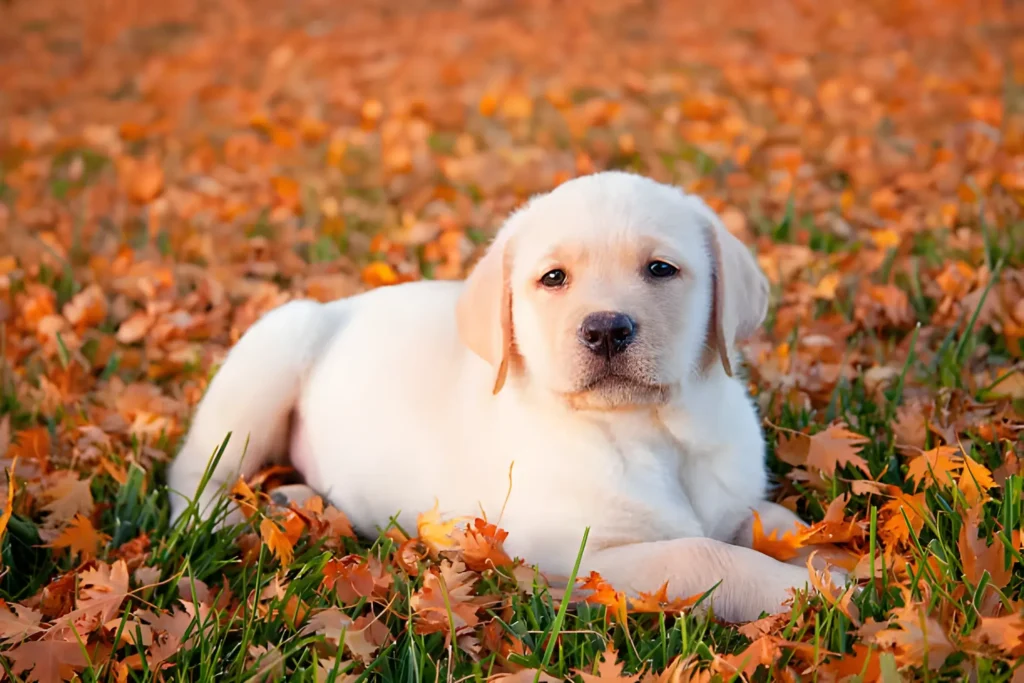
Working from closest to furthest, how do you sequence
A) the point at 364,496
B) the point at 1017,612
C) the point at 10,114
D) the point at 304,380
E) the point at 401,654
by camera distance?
the point at 1017,612 < the point at 401,654 < the point at 364,496 < the point at 304,380 < the point at 10,114

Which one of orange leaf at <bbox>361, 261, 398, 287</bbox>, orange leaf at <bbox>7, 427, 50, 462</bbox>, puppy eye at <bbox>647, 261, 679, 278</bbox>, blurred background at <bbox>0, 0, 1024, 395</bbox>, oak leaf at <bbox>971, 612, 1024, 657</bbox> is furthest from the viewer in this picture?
blurred background at <bbox>0, 0, 1024, 395</bbox>

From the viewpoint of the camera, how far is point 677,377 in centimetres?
276

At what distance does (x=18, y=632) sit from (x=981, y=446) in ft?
8.55

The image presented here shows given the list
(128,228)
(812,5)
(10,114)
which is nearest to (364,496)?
(128,228)

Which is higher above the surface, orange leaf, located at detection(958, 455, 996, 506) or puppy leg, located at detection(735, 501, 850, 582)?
orange leaf, located at detection(958, 455, 996, 506)

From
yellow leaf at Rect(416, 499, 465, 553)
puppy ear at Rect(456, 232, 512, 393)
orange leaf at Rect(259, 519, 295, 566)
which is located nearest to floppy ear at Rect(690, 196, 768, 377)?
puppy ear at Rect(456, 232, 512, 393)

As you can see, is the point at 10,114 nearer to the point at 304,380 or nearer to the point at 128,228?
the point at 128,228

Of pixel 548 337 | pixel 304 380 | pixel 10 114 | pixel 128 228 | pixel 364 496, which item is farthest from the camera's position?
pixel 10 114

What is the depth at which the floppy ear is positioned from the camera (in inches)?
112

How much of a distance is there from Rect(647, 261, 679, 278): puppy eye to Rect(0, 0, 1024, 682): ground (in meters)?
0.77

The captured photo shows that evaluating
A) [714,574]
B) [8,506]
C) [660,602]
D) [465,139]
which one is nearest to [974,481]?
[714,574]

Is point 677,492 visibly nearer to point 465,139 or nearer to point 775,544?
point 775,544

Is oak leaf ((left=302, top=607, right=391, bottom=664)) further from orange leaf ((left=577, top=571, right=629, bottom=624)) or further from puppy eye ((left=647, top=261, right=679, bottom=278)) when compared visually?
puppy eye ((left=647, top=261, right=679, bottom=278))

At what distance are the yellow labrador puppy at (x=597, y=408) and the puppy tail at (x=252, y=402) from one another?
21cm
